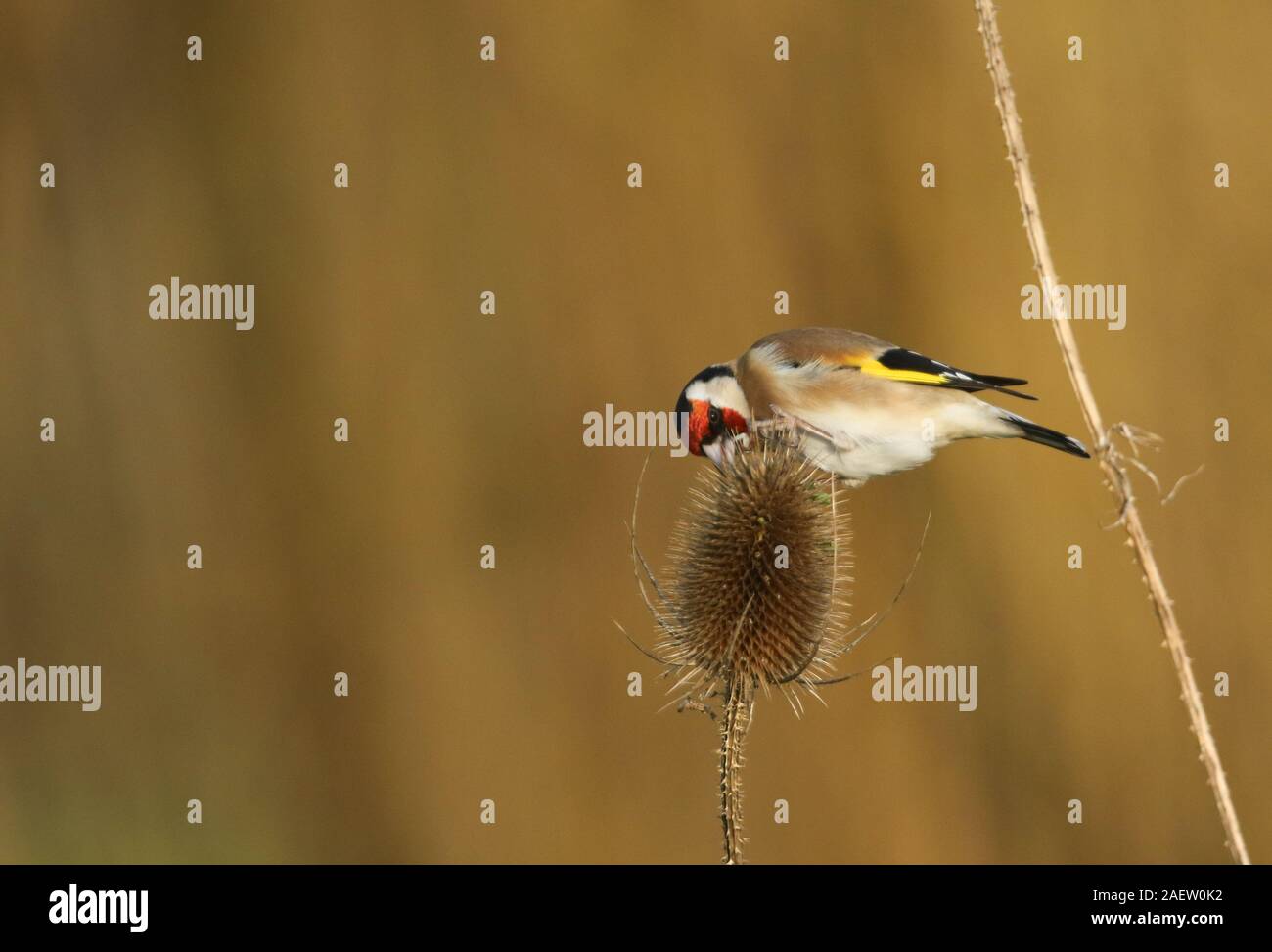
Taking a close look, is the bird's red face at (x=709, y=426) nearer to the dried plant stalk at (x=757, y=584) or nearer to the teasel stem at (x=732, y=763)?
the dried plant stalk at (x=757, y=584)

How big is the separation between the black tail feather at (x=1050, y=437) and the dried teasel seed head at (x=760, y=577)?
62cm

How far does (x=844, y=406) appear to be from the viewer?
3.95 metres

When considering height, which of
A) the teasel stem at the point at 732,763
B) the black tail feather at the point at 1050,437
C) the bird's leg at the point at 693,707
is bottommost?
the teasel stem at the point at 732,763

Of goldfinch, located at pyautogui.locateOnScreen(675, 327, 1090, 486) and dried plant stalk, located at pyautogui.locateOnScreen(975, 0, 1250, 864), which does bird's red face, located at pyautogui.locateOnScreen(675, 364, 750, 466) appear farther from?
dried plant stalk, located at pyautogui.locateOnScreen(975, 0, 1250, 864)

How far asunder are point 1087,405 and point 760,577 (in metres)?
1.51

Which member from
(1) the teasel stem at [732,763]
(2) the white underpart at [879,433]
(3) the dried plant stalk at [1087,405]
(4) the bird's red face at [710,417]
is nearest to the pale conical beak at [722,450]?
(4) the bird's red face at [710,417]

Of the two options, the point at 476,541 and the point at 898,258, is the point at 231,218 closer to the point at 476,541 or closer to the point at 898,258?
the point at 476,541

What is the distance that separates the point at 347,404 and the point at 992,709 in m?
3.81

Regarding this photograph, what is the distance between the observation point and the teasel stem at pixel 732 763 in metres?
2.48

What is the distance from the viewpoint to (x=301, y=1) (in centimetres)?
702

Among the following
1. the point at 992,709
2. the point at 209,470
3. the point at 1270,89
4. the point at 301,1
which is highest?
the point at 301,1

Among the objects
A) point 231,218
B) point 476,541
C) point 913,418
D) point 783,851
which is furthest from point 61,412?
point 913,418

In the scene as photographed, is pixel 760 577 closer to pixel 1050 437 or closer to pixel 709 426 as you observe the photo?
pixel 709 426

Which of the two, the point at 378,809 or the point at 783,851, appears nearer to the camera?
the point at 783,851
